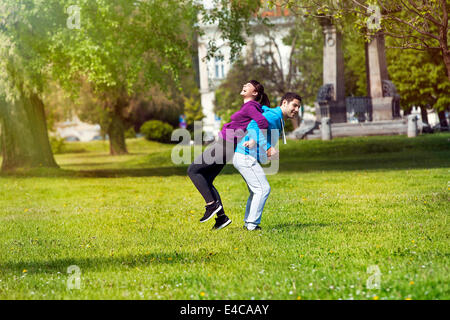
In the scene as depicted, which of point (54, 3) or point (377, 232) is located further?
point (54, 3)

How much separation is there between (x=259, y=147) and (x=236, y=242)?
3.95ft

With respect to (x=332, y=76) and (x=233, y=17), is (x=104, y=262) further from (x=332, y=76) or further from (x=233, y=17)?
(x=332, y=76)

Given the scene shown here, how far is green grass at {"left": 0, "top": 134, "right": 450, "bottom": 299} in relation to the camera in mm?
6273

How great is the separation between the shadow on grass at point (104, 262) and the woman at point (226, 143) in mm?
1467

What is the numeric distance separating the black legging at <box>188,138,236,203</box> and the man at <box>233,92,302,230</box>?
0.45 feet

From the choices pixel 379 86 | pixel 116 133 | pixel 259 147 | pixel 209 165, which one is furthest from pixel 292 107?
pixel 116 133

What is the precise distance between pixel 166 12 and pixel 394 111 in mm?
18147

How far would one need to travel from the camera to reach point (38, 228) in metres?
11.7

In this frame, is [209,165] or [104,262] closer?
[104,262]

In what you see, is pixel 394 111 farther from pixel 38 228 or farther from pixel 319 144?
pixel 38 228

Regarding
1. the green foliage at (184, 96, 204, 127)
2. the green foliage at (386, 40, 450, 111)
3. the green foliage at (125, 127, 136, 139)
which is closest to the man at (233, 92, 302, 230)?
the green foliage at (386, 40, 450, 111)

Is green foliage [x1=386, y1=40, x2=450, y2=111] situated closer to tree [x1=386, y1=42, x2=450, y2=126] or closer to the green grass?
tree [x1=386, y1=42, x2=450, y2=126]

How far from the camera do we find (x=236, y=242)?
8.83 metres
